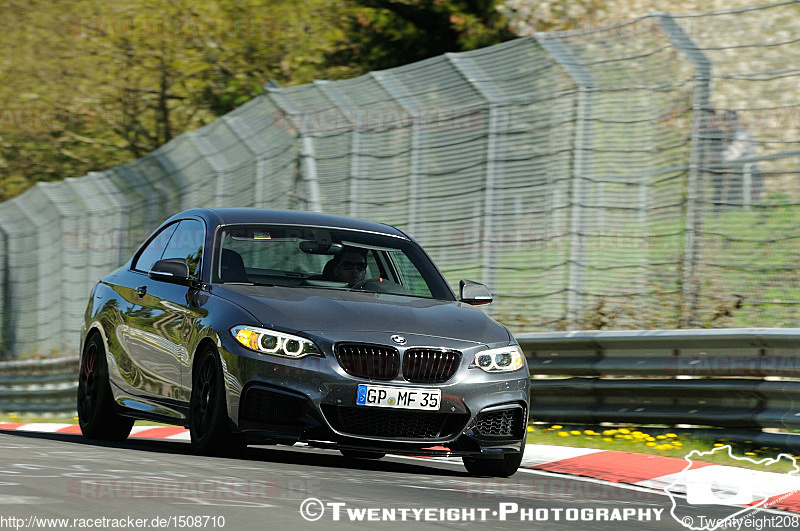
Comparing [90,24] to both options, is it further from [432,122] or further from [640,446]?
[640,446]

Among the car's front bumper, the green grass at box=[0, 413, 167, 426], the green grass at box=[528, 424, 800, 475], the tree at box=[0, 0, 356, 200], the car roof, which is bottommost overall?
the green grass at box=[0, 413, 167, 426]

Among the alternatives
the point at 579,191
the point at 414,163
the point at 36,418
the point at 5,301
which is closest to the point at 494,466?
the point at 579,191

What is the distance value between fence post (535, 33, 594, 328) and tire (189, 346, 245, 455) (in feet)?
16.8

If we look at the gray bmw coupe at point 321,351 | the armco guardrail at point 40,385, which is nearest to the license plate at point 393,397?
the gray bmw coupe at point 321,351

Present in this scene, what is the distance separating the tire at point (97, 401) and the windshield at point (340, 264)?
1457mm

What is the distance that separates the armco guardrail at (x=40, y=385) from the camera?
60.3ft

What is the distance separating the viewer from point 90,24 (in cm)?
3222

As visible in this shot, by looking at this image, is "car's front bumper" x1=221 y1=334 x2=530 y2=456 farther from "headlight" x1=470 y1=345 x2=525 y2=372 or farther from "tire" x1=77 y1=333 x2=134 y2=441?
"tire" x1=77 y1=333 x2=134 y2=441

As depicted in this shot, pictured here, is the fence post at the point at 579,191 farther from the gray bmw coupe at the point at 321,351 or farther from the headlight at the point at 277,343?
the headlight at the point at 277,343

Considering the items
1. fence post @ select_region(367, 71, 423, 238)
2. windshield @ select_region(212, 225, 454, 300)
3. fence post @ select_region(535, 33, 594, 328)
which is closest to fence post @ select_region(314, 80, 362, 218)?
fence post @ select_region(367, 71, 423, 238)

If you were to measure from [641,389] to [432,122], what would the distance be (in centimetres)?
461

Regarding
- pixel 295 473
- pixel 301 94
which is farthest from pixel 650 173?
pixel 295 473

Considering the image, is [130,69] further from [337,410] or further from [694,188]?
[337,410]

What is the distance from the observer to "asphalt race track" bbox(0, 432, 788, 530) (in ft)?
20.0
